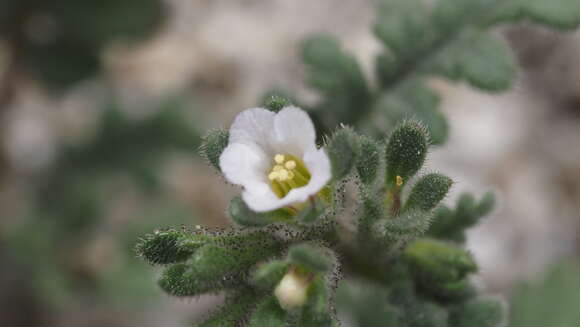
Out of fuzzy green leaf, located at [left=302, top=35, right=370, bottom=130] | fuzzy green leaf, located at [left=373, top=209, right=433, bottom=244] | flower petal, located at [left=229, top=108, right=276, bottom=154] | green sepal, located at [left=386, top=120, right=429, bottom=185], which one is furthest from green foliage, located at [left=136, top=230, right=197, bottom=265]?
fuzzy green leaf, located at [left=302, top=35, right=370, bottom=130]

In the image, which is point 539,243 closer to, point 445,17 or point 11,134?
point 445,17

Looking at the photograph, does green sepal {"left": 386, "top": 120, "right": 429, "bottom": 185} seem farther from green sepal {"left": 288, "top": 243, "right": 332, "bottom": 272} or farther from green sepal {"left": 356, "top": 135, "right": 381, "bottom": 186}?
green sepal {"left": 288, "top": 243, "right": 332, "bottom": 272}

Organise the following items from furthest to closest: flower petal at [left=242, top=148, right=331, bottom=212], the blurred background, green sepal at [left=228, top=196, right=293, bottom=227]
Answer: the blurred background → green sepal at [left=228, top=196, right=293, bottom=227] → flower petal at [left=242, top=148, right=331, bottom=212]

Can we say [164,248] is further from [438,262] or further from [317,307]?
[438,262]

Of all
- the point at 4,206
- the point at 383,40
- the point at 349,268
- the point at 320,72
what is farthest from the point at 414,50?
the point at 4,206

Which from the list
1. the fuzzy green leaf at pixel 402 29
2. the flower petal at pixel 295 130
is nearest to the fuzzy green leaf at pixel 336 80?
the fuzzy green leaf at pixel 402 29

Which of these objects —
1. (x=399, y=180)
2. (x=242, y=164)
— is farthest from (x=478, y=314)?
(x=242, y=164)
